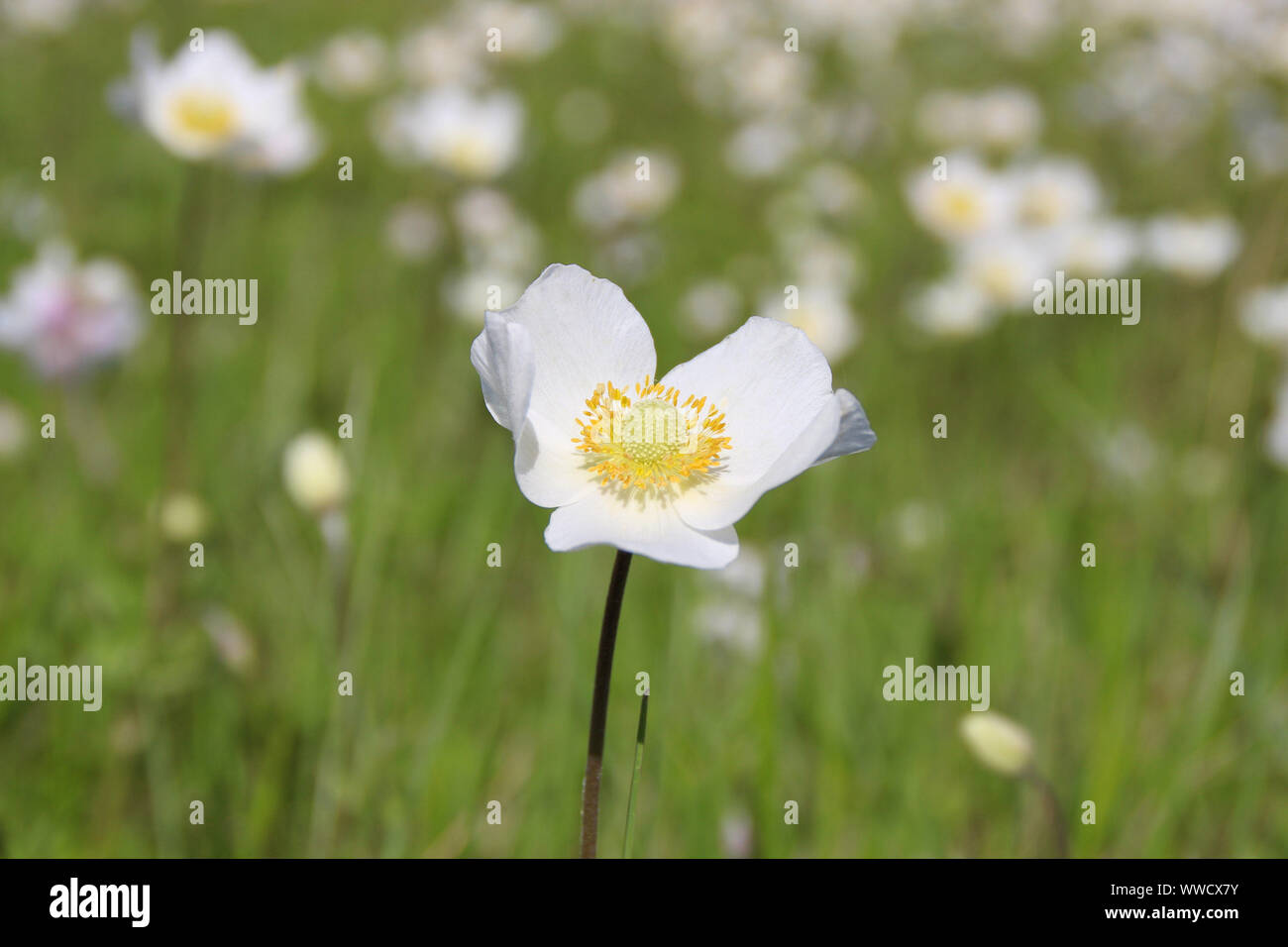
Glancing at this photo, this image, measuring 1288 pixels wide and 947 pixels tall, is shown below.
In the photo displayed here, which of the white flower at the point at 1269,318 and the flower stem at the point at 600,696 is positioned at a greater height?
the white flower at the point at 1269,318

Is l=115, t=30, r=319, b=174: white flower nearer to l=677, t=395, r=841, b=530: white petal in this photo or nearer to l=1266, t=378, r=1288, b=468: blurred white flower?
l=677, t=395, r=841, b=530: white petal

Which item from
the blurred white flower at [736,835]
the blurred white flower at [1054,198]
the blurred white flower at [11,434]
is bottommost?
the blurred white flower at [736,835]

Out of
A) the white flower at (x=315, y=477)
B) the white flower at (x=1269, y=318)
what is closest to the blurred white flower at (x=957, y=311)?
the white flower at (x=1269, y=318)

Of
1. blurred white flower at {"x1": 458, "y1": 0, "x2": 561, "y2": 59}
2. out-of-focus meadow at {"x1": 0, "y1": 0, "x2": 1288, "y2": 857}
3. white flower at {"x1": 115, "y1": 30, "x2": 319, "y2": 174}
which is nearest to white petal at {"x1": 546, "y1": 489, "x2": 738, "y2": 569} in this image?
out-of-focus meadow at {"x1": 0, "y1": 0, "x2": 1288, "y2": 857}

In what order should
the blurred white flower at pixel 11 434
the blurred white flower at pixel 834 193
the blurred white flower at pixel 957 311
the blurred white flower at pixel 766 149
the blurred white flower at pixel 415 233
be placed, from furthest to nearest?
the blurred white flower at pixel 766 149 < the blurred white flower at pixel 834 193 < the blurred white flower at pixel 415 233 < the blurred white flower at pixel 957 311 < the blurred white flower at pixel 11 434

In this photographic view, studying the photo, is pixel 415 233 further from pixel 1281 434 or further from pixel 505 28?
pixel 1281 434

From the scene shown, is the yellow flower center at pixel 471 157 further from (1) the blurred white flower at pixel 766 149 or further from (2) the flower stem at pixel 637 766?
(2) the flower stem at pixel 637 766

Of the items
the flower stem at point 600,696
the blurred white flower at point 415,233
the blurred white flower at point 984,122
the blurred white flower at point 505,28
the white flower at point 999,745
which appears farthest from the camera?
the blurred white flower at point 505,28

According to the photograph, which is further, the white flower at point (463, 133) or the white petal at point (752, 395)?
the white flower at point (463, 133)

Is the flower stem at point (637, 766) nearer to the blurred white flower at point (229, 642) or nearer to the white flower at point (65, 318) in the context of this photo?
the blurred white flower at point (229, 642)
